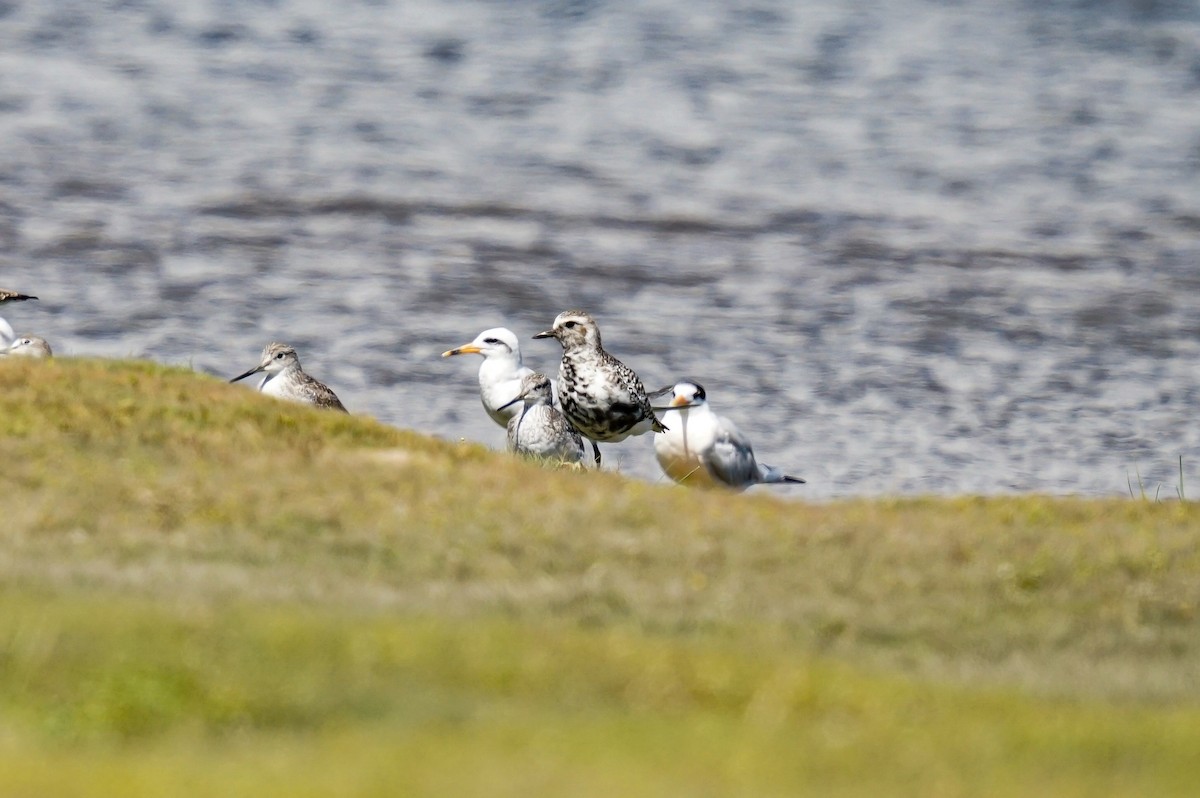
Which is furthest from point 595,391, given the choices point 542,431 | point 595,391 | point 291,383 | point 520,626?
point 520,626

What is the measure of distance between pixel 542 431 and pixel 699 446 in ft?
5.59

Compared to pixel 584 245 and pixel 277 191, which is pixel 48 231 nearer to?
pixel 277 191

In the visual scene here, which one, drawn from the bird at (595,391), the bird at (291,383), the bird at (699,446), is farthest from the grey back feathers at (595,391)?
the bird at (291,383)

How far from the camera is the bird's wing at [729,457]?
1836cm

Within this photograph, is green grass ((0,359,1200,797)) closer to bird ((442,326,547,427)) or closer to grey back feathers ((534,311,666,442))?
grey back feathers ((534,311,666,442))

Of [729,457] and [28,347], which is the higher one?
[28,347]

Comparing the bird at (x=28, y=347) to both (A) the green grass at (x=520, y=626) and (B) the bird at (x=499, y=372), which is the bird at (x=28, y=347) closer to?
(A) the green grass at (x=520, y=626)

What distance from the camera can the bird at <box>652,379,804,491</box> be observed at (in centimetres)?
1830

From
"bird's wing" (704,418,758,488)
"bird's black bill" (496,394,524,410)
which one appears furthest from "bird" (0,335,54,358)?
"bird's wing" (704,418,758,488)

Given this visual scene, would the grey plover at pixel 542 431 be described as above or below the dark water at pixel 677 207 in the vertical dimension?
above

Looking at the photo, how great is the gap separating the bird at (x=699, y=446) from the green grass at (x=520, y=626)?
2.42m

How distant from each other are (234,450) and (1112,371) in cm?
1561

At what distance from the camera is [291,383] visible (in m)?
20.0

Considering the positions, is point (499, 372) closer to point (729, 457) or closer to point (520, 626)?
point (729, 457)
